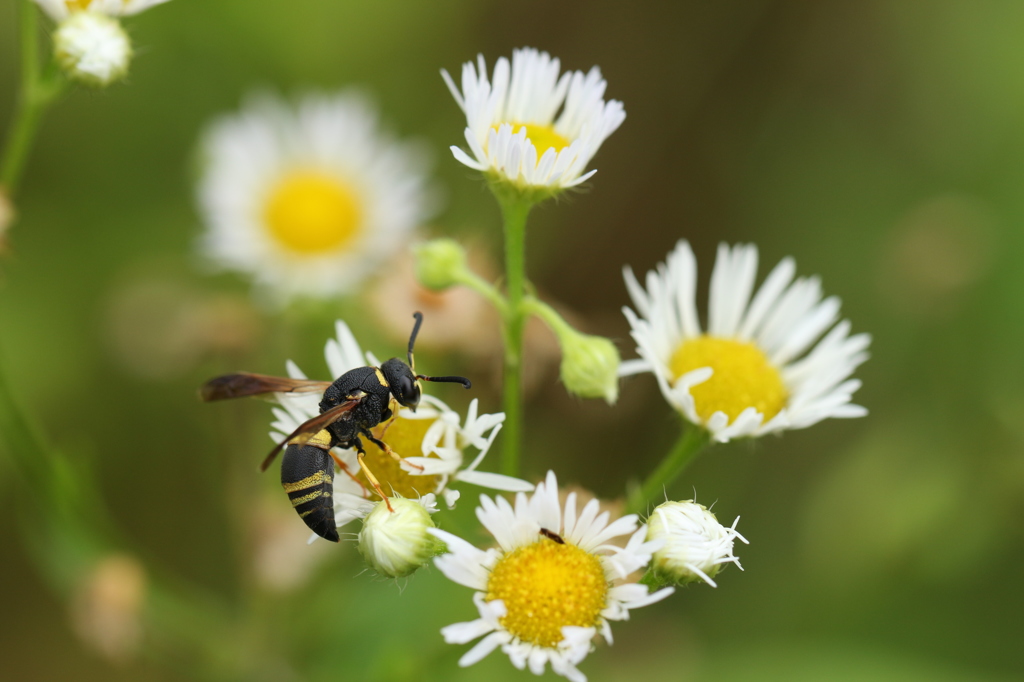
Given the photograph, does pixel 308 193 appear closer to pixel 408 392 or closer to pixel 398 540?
pixel 408 392

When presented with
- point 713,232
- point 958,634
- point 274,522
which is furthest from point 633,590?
point 713,232

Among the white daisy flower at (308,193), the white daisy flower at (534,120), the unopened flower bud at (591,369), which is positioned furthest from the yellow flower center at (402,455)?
the white daisy flower at (308,193)

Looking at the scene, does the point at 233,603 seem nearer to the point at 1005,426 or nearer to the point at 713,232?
the point at 713,232

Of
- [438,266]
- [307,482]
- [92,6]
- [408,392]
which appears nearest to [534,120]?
[438,266]

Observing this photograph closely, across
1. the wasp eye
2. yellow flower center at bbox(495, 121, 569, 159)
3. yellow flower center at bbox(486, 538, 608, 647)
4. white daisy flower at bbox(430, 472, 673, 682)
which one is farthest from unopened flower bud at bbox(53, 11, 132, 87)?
yellow flower center at bbox(486, 538, 608, 647)

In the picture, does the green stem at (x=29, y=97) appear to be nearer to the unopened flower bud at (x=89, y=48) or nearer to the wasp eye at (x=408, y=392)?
the unopened flower bud at (x=89, y=48)

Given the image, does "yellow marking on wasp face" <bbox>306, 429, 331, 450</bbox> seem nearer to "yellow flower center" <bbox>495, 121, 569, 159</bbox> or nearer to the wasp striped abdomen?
the wasp striped abdomen

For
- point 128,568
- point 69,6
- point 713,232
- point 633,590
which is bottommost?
point 633,590
